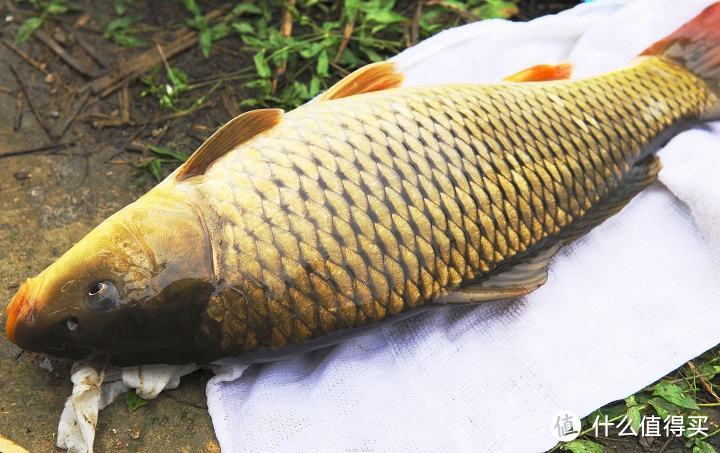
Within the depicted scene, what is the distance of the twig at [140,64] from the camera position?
3549mm

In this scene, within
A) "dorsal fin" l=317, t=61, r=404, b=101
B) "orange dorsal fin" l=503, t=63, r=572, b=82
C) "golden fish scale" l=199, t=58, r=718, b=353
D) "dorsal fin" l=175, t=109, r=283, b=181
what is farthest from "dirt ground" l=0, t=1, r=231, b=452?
"orange dorsal fin" l=503, t=63, r=572, b=82

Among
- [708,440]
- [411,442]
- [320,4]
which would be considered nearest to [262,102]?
[320,4]

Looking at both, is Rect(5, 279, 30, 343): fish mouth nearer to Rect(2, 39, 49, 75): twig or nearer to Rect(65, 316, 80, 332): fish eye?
Rect(65, 316, 80, 332): fish eye

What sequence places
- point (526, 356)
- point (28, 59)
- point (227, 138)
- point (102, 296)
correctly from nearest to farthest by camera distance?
point (102, 296) → point (227, 138) → point (526, 356) → point (28, 59)

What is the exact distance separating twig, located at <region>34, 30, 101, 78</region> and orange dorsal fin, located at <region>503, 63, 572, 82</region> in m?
1.91

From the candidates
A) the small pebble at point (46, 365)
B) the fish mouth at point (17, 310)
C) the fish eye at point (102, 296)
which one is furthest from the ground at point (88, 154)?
the fish eye at point (102, 296)

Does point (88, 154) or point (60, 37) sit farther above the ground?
point (60, 37)

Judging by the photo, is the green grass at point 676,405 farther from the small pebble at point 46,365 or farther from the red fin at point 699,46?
the small pebble at point 46,365

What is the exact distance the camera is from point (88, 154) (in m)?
3.32

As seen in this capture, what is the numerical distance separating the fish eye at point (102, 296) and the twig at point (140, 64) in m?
1.53

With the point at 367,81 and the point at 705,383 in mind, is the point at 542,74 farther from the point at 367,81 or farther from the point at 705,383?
the point at 705,383

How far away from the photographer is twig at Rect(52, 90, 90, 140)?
3.36m

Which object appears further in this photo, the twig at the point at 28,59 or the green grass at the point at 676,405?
the twig at the point at 28,59

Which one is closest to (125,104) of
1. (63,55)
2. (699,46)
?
(63,55)
